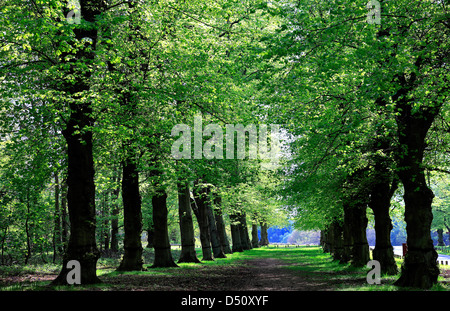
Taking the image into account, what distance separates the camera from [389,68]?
11.0 m

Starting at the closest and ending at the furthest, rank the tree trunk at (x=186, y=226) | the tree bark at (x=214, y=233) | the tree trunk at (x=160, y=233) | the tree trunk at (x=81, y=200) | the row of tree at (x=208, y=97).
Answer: the row of tree at (x=208, y=97)
the tree trunk at (x=81, y=200)
the tree trunk at (x=160, y=233)
the tree trunk at (x=186, y=226)
the tree bark at (x=214, y=233)

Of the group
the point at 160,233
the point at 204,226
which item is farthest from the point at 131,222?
the point at 204,226

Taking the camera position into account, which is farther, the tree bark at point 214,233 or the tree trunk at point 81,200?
the tree bark at point 214,233

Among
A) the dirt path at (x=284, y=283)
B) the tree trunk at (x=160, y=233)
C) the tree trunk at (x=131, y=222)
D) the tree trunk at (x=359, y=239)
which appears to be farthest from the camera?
the tree trunk at (x=160, y=233)

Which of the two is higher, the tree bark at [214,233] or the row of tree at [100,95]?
the row of tree at [100,95]

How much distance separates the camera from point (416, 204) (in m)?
12.9

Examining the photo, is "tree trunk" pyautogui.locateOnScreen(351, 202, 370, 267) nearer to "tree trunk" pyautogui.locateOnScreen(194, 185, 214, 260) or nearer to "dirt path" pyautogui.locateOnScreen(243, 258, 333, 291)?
"dirt path" pyautogui.locateOnScreen(243, 258, 333, 291)

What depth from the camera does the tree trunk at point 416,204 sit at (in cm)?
1238

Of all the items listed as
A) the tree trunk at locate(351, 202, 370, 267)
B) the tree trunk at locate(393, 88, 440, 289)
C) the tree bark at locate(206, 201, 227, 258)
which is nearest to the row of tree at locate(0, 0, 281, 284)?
the tree trunk at locate(393, 88, 440, 289)

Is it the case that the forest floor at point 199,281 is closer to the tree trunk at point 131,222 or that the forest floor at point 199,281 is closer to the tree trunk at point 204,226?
the tree trunk at point 131,222

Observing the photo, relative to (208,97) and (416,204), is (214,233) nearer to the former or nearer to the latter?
(208,97)

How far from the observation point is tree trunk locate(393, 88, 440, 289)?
12.4m

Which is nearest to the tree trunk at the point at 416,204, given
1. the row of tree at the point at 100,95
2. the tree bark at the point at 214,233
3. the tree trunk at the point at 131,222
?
the row of tree at the point at 100,95
